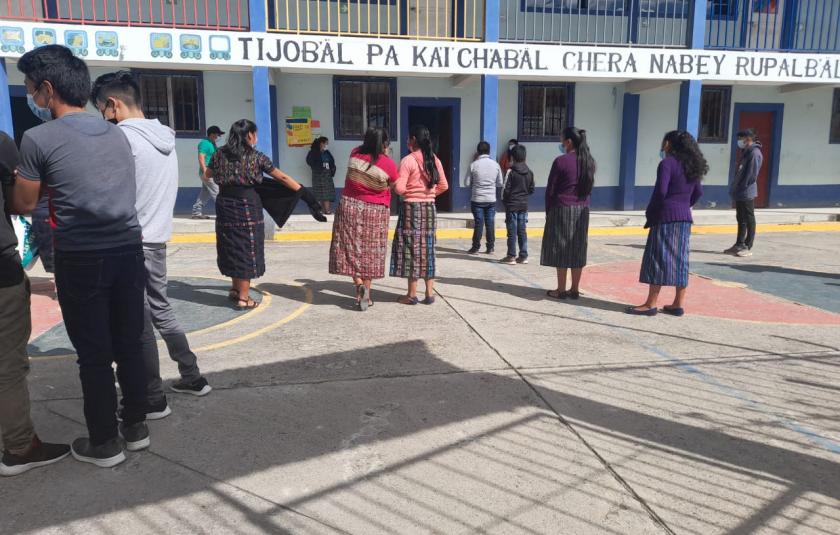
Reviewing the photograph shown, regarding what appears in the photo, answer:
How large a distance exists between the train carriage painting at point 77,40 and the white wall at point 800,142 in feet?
44.1

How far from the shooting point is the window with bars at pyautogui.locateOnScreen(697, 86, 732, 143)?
1538 cm

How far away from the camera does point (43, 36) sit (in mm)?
10109

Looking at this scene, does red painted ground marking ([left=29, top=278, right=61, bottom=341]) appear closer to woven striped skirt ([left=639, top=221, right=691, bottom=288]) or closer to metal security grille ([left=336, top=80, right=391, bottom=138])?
woven striped skirt ([left=639, top=221, right=691, bottom=288])

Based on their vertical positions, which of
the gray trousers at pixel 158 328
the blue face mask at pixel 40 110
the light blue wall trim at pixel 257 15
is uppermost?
the light blue wall trim at pixel 257 15

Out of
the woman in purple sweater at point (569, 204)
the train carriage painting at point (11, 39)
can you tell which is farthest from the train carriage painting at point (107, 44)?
the woman in purple sweater at point (569, 204)

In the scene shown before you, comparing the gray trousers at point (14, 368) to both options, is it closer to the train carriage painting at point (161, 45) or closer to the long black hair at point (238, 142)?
the long black hair at point (238, 142)

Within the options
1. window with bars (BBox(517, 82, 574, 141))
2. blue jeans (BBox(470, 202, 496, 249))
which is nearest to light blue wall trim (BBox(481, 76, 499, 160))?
window with bars (BBox(517, 82, 574, 141))

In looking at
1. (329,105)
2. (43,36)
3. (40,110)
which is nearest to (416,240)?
(40,110)

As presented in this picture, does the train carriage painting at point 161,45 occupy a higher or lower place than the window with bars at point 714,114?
higher

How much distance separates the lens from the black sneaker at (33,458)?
9.68ft

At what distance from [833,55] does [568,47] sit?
19.8 feet

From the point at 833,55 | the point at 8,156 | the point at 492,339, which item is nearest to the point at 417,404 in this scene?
the point at 492,339

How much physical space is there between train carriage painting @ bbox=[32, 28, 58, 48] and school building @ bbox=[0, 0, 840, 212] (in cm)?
2

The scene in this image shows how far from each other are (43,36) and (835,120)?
17624mm
